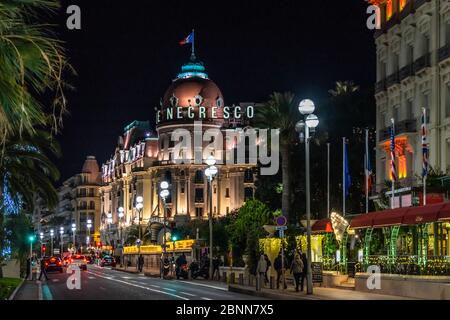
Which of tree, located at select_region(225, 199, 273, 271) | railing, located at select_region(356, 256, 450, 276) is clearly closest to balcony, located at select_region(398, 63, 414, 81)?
tree, located at select_region(225, 199, 273, 271)

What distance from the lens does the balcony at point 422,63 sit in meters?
46.7

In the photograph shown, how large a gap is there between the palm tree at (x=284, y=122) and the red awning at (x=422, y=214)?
77.9 feet

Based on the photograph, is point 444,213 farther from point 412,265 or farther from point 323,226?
point 323,226

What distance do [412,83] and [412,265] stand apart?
810 inches

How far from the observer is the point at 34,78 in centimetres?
980

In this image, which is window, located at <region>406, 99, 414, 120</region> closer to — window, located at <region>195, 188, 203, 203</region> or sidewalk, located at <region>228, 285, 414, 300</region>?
sidewalk, located at <region>228, 285, 414, 300</region>

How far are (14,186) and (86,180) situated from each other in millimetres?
167986

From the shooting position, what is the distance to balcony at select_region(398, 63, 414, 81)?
162 ft

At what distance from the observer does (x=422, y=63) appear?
47156mm

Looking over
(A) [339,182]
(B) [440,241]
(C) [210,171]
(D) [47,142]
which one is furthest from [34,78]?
(A) [339,182]

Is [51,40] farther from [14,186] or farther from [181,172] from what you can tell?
[181,172]

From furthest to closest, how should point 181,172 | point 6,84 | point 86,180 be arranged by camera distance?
point 86,180, point 181,172, point 6,84

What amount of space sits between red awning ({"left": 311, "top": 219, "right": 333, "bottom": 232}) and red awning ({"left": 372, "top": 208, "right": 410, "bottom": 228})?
6022 mm

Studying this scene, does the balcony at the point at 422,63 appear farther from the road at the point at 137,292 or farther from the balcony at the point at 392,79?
the road at the point at 137,292
